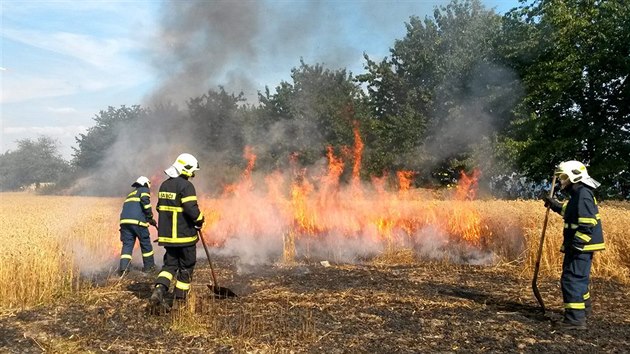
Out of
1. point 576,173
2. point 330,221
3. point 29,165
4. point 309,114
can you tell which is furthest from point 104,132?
point 29,165

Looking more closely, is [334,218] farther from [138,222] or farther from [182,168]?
[182,168]

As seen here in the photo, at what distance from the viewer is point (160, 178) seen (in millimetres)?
18625

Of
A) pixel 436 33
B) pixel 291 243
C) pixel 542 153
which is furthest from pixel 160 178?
pixel 436 33

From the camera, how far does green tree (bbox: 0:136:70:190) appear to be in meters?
73.2

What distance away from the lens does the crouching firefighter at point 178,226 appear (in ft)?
24.0

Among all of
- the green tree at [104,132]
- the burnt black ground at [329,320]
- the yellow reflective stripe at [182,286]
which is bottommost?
the burnt black ground at [329,320]

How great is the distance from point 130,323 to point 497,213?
361 inches

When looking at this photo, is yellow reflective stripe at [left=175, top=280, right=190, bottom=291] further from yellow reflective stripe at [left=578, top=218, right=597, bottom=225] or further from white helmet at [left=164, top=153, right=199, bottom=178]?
yellow reflective stripe at [left=578, top=218, right=597, bottom=225]

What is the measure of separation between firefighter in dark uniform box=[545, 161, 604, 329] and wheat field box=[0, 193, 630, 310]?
332cm

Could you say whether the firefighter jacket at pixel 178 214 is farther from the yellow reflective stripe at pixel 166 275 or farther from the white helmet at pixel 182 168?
the yellow reflective stripe at pixel 166 275

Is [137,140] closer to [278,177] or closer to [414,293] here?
[278,177]

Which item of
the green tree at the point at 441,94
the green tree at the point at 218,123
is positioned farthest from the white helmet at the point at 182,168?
the green tree at the point at 441,94

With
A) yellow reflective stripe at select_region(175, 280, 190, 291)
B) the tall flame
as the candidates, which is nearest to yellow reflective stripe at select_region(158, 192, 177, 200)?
yellow reflective stripe at select_region(175, 280, 190, 291)

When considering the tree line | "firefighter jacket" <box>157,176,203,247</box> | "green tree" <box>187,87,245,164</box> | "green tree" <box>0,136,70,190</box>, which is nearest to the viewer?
"firefighter jacket" <box>157,176,203,247</box>
